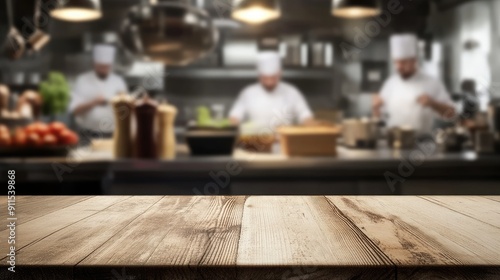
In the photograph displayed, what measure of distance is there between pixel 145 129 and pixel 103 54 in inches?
65.3

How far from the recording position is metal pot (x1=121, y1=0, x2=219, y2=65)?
8.11 feet

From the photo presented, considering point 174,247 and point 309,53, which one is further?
point 309,53

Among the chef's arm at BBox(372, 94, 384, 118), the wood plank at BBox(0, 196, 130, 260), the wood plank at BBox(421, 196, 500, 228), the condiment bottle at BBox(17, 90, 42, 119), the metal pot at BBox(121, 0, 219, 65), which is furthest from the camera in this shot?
the chef's arm at BBox(372, 94, 384, 118)

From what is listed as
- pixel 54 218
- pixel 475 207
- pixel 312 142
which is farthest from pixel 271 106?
pixel 54 218

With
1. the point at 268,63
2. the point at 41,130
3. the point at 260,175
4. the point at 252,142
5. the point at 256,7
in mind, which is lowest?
the point at 260,175

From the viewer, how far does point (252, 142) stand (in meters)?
3.07

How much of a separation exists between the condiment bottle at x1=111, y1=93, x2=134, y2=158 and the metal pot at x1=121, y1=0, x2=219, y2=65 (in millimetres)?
254

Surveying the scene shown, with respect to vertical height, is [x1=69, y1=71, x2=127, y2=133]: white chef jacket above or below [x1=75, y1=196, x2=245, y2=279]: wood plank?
above

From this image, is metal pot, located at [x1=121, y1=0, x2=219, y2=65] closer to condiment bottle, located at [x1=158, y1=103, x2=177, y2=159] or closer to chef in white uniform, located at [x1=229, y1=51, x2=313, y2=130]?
condiment bottle, located at [x1=158, y1=103, x2=177, y2=159]

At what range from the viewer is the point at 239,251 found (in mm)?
676

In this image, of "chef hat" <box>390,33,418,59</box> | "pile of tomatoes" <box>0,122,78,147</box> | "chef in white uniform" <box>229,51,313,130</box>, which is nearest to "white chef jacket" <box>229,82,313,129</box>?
"chef in white uniform" <box>229,51,313,130</box>

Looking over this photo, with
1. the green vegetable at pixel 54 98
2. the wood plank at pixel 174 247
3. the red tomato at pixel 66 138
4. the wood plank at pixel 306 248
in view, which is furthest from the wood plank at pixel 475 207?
the green vegetable at pixel 54 98

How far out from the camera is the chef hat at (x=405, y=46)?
3957mm

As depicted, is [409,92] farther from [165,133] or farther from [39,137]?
[39,137]
